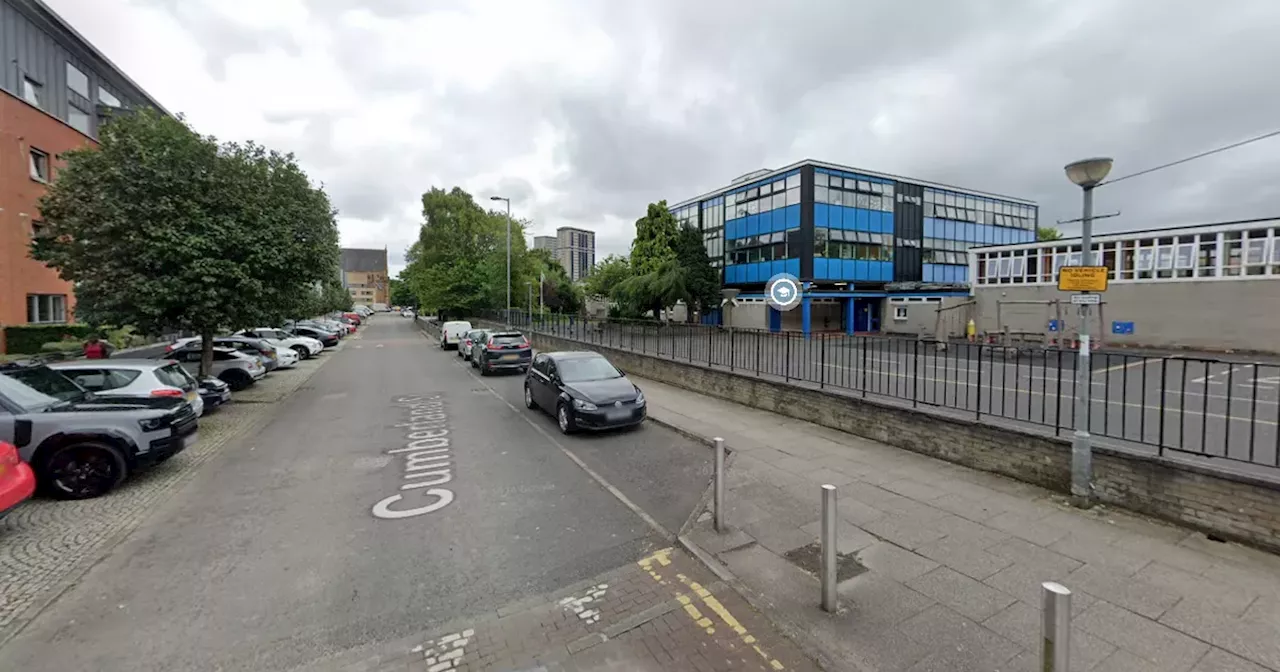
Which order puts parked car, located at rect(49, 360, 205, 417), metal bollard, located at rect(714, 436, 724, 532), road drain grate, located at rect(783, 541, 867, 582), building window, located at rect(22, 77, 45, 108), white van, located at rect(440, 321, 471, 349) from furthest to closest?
white van, located at rect(440, 321, 471, 349) < building window, located at rect(22, 77, 45, 108) < parked car, located at rect(49, 360, 205, 417) < metal bollard, located at rect(714, 436, 724, 532) < road drain grate, located at rect(783, 541, 867, 582)

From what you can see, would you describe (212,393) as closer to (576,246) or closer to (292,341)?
(292,341)

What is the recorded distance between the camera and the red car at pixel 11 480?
4.88 meters

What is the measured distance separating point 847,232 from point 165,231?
39.0m

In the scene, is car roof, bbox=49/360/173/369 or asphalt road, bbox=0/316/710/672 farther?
car roof, bbox=49/360/173/369

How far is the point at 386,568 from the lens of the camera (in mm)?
4719

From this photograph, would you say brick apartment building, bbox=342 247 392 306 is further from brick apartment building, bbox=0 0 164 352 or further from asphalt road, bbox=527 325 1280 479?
asphalt road, bbox=527 325 1280 479

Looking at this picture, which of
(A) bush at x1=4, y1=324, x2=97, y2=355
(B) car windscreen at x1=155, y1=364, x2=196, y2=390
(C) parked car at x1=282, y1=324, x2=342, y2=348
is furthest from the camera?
(C) parked car at x1=282, y1=324, x2=342, y2=348

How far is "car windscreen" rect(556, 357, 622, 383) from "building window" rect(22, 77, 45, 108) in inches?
1106

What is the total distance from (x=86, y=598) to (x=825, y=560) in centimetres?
586

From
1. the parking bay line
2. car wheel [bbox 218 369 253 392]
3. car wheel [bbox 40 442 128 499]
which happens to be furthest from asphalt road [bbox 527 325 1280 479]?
car wheel [bbox 218 369 253 392]

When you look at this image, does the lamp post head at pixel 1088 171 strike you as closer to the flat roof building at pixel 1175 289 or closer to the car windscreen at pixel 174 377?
the car windscreen at pixel 174 377

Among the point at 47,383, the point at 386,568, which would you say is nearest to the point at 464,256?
the point at 47,383

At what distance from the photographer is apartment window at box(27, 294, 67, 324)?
22.5 metres

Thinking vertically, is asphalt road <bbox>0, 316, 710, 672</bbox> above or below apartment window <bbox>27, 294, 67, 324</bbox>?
below
